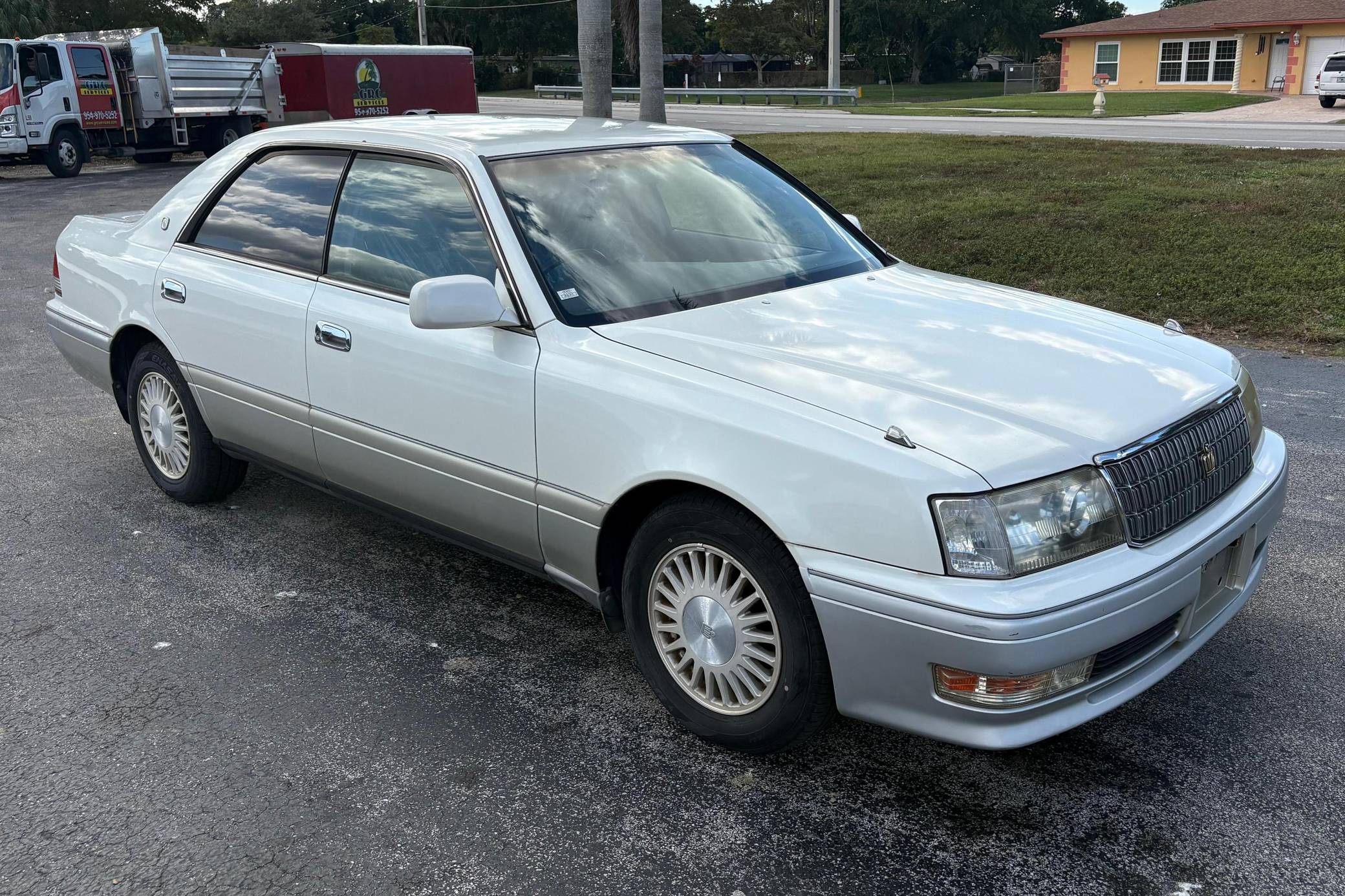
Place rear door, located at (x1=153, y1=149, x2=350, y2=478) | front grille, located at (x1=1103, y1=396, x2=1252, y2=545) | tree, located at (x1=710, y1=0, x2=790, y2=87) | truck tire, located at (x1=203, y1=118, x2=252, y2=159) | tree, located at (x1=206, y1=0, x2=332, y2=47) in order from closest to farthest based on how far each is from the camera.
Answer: front grille, located at (x1=1103, y1=396, x2=1252, y2=545) → rear door, located at (x1=153, y1=149, x2=350, y2=478) → truck tire, located at (x1=203, y1=118, x2=252, y2=159) → tree, located at (x1=206, y1=0, x2=332, y2=47) → tree, located at (x1=710, y1=0, x2=790, y2=87)

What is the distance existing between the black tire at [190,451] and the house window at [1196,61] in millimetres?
49680

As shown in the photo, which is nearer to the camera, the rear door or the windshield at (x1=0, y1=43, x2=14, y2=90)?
the rear door

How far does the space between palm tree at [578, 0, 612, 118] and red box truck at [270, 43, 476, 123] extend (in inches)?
555

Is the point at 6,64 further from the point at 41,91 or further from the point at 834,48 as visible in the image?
the point at 834,48

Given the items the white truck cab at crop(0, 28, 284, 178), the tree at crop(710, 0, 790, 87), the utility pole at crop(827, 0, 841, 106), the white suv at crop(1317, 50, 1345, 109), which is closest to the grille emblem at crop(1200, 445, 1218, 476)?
the white truck cab at crop(0, 28, 284, 178)

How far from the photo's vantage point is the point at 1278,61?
149 feet

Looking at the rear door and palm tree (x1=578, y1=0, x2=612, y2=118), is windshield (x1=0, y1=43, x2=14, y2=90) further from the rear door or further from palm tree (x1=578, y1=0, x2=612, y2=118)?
the rear door

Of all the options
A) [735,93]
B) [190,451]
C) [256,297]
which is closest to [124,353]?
[190,451]

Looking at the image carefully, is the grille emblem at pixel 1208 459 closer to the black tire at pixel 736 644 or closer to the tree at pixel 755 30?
the black tire at pixel 736 644

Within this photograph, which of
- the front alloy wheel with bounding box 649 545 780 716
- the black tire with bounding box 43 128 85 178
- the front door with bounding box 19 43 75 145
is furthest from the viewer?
the black tire with bounding box 43 128 85 178

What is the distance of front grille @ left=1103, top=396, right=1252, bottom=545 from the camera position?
9.46ft

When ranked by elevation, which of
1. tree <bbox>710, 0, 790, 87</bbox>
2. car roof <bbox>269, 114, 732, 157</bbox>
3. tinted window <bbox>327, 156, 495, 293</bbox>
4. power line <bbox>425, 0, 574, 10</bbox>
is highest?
power line <bbox>425, 0, 574, 10</bbox>

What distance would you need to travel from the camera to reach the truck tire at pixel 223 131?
25375mm

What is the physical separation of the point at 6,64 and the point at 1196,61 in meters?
43.1
